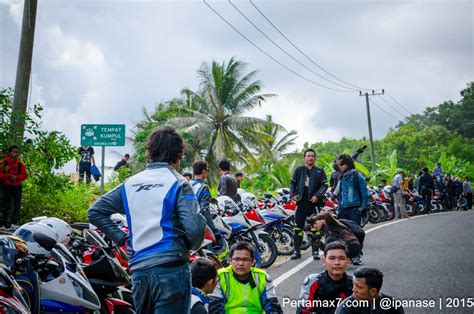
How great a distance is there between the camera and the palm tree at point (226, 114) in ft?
119

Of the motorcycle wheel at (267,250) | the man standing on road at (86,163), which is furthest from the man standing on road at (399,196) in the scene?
the motorcycle wheel at (267,250)

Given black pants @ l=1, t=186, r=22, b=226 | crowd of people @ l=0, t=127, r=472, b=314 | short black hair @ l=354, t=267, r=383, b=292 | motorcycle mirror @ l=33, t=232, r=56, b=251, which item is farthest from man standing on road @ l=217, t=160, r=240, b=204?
short black hair @ l=354, t=267, r=383, b=292

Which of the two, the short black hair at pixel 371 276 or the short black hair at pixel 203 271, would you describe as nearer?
the short black hair at pixel 371 276

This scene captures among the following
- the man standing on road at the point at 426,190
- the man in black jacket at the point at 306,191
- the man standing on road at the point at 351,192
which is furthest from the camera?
the man standing on road at the point at 426,190

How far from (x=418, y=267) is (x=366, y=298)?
Result: 5887 mm

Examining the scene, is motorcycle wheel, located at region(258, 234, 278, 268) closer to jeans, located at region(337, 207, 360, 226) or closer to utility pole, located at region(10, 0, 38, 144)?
jeans, located at region(337, 207, 360, 226)

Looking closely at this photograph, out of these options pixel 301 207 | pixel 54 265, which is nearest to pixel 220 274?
pixel 54 265

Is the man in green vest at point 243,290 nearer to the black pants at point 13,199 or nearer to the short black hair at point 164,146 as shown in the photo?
the short black hair at point 164,146

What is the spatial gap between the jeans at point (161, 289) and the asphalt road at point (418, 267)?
394 centimetres

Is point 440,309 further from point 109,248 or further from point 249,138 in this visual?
point 249,138

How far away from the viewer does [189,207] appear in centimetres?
378

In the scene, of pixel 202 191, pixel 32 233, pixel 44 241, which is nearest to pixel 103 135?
pixel 202 191

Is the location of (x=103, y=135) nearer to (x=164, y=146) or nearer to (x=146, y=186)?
(x=164, y=146)

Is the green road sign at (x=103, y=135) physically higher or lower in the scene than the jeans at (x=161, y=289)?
higher
